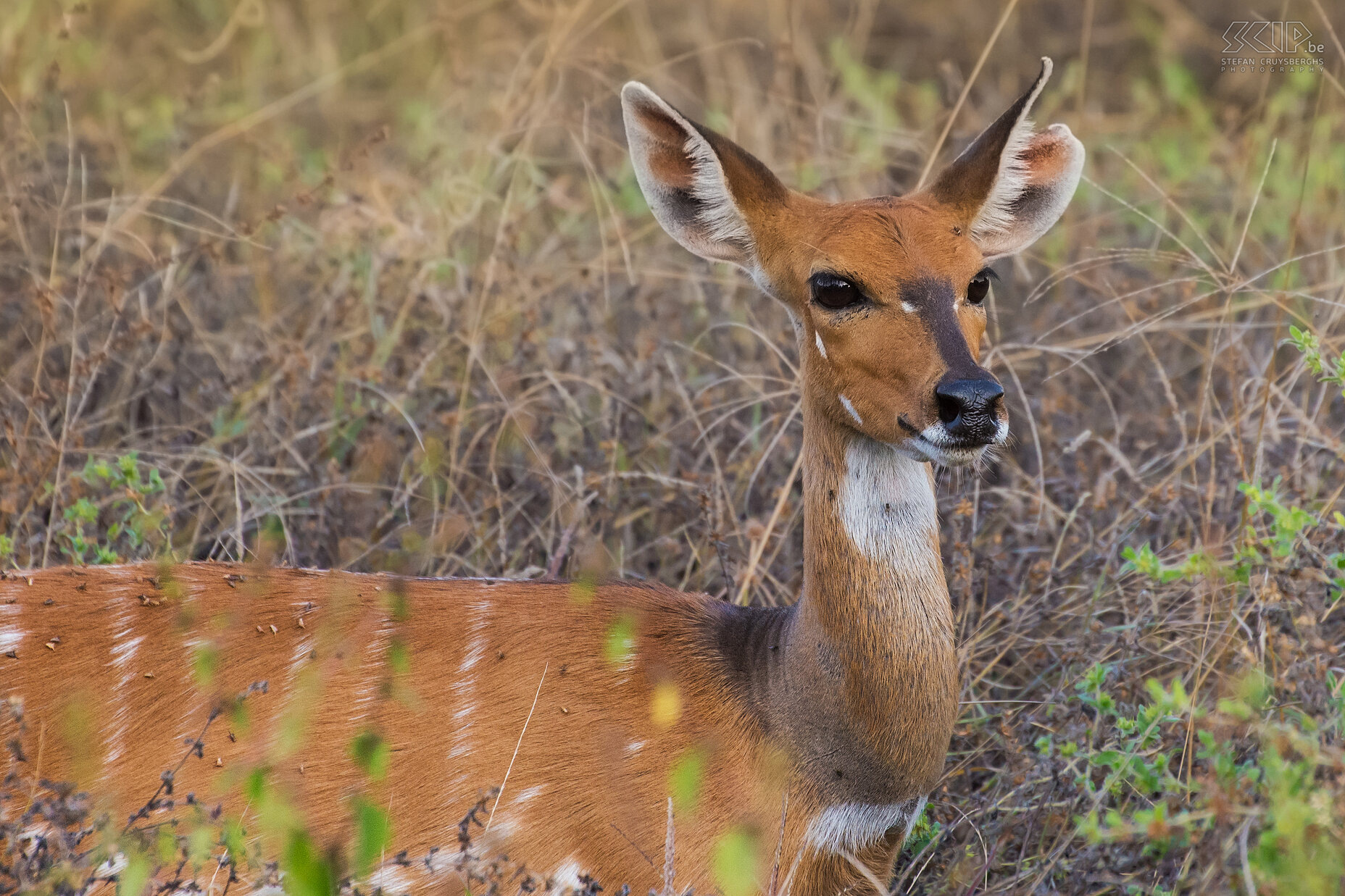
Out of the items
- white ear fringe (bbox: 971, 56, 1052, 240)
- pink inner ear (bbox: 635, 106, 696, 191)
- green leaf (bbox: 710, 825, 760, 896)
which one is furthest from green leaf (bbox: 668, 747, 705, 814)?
white ear fringe (bbox: 971, 56, 1052, 240)

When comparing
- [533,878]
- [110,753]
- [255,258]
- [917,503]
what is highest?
[255,258]

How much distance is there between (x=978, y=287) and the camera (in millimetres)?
3869

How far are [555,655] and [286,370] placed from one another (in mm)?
2201

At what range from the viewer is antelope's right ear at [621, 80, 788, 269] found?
395 centimetres

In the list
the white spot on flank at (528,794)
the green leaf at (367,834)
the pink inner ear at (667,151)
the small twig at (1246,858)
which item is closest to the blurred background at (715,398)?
the small twig at (1246,858)

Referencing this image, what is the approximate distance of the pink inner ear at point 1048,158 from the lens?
4.34m

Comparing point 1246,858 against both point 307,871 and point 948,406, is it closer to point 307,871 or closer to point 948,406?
point 948,406

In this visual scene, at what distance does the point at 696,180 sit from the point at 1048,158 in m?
1.02

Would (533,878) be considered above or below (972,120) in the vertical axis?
below

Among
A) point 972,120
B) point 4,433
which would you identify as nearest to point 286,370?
point 4,433

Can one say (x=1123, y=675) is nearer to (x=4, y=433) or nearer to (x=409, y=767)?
(x=409, y=767)

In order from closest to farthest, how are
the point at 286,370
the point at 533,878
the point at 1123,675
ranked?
the point at 533,878 < the point at 1123,675 < the point at 286,370

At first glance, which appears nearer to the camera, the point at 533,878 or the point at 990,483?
the point at 533,878

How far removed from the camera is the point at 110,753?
3.72 meters
